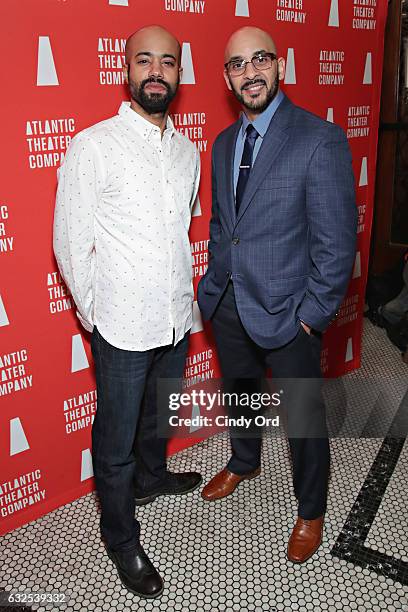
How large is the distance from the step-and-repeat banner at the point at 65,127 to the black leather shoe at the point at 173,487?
25 cm

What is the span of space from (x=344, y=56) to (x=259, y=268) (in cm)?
155

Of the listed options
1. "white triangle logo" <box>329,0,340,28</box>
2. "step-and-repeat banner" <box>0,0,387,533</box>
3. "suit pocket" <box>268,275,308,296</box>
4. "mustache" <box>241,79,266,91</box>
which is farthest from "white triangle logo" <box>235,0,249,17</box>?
"suit pocket" <box>268,275,308,296</box>

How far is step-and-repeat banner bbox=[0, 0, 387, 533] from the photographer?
1.87 m

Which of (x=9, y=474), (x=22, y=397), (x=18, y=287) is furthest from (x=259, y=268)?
(x=9, y=474)

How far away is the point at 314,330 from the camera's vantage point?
1885 millimetres

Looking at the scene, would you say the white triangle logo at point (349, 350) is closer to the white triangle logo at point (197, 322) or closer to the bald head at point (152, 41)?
the white triangle logo at point (197, 322)

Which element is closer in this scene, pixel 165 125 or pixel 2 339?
pixel 165 125

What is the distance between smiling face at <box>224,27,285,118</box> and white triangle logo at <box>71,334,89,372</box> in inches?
41.9

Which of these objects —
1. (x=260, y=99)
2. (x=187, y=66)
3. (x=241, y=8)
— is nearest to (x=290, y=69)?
(x=241, y=8)

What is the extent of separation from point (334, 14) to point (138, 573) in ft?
8.30

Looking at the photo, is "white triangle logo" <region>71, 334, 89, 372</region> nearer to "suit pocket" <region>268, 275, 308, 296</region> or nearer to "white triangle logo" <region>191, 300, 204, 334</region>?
"white triangle logo" <region>191, 300, 204, 334</region>

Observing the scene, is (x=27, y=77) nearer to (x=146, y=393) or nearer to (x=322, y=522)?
(x=146, y=393)

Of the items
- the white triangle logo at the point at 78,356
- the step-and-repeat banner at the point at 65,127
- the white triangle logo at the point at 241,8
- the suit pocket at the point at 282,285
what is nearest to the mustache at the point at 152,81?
the step-and-repeat banner at the point at 65,127

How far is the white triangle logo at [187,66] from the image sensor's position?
220 centimetres
